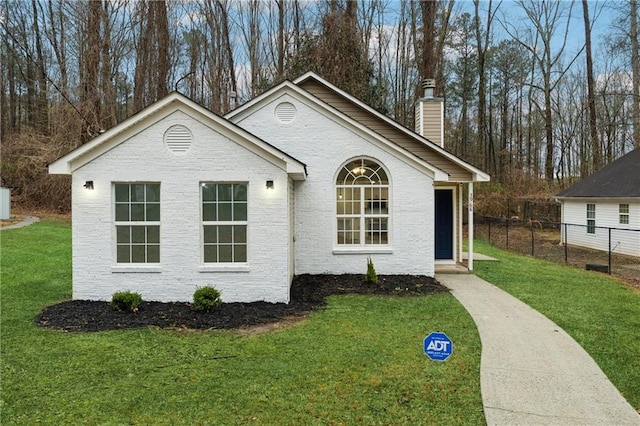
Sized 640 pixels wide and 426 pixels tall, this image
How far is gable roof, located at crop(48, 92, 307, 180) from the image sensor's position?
827 centimetres

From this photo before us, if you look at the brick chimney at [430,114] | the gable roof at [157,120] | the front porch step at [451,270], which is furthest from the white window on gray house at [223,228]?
the brick chimney at [430,114]

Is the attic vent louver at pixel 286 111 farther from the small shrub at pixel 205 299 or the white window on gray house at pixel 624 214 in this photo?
the white window on gray house at pixel 624 214

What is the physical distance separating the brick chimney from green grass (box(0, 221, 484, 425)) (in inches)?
307

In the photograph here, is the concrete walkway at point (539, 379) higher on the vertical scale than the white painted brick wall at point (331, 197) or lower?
lower

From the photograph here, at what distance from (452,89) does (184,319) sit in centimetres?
3065

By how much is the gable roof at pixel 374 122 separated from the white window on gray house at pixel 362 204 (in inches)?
33.5

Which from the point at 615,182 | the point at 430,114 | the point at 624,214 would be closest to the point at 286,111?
the point at 430,114

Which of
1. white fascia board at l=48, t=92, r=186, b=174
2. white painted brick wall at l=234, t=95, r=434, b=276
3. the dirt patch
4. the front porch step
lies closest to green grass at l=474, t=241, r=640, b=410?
the front porch step

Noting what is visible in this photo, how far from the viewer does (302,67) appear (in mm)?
22438

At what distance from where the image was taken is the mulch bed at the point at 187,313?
721 centimetres

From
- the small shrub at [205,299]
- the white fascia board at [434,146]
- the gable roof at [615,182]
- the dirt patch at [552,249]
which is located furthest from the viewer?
the gable roof at [615,182]

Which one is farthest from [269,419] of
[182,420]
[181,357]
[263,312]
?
[263,312]

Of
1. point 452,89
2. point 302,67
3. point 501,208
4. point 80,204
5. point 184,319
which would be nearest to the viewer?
point 184,319

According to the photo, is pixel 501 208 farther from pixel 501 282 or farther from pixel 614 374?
pixel 614 374
